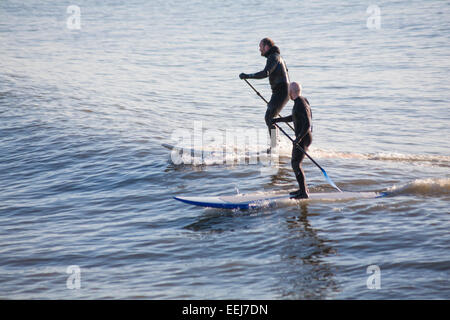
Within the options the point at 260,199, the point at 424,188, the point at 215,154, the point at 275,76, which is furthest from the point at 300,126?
the point at 215,154

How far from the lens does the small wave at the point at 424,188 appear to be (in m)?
11.1

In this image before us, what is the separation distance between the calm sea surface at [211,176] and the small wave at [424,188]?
0.04 m

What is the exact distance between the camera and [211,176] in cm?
1279

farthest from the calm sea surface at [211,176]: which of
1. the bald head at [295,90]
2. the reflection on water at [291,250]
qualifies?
the bald head at [295,90]

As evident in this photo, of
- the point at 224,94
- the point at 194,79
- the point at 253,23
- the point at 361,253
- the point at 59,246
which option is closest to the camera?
the point at 361,253

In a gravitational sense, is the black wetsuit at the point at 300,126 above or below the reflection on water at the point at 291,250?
above

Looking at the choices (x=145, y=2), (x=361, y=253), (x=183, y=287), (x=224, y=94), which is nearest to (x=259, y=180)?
(x=361, y=253)

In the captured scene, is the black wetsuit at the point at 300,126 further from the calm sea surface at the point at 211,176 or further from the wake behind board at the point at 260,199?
the calm sea surface at the point at 211,176

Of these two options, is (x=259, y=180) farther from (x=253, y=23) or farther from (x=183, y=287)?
(x=253, y=23)

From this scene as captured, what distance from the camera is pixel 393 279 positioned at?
25.1ft

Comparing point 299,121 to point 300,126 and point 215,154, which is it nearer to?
point 300,126

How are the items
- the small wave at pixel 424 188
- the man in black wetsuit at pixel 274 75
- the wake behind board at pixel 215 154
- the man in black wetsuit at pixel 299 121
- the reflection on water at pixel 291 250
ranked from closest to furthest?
1. the reflection on water at pixel 291 250
2. the man in black wetsuit at pixel 299 121
3. the small wave at pixel 424 188
4. the man in black wetsuit at pixel 274 75
5. the wake behind board at pixel 215 154

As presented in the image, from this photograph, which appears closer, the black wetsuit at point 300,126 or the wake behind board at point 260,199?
the black wetsuit at point 300,126

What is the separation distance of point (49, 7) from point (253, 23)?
20.6m
